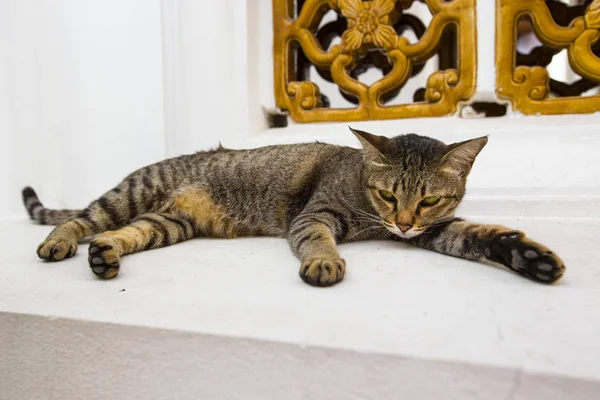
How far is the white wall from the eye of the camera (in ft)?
5.61

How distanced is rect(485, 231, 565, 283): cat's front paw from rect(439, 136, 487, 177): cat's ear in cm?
26

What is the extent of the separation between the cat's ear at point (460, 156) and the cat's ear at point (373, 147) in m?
0.15

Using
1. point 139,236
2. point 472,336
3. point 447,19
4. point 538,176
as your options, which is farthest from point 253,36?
point 472,336

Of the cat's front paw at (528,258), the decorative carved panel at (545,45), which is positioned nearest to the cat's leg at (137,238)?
the cat's front paw at (528,258)

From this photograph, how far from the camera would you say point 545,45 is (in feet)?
4.90

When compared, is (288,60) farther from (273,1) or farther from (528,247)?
(528,247)

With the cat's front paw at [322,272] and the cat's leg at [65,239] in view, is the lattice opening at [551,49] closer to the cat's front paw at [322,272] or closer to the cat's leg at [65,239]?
the cat's front paw at [322,272]

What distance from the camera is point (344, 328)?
0.58 metres

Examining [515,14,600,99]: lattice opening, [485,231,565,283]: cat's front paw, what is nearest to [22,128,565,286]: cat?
[485,231,565,283]: cat's front paw

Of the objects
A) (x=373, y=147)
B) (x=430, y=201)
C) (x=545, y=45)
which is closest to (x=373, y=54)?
(x=545, y=45)

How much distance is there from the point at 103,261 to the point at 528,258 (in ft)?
2.73

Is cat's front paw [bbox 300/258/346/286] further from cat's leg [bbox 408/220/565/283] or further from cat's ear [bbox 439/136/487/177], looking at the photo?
cat's ear [bbox 439/136/487/177]

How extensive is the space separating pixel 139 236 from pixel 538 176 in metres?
1.29

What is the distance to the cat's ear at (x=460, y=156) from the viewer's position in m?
1.00
